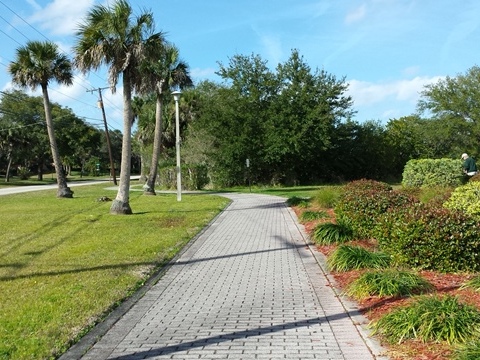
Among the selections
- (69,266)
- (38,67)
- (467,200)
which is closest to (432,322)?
(467,200)

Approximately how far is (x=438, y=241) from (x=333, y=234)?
3.35 meters

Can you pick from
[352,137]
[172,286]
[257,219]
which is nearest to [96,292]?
[172,286]

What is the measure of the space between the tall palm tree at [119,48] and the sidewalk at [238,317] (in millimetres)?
7879

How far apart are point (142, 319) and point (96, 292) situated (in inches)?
52.9

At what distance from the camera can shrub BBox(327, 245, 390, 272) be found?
714cm

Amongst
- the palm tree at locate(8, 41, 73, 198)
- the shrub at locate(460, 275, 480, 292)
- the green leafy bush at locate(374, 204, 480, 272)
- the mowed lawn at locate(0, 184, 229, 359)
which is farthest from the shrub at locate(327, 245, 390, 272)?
the palm tree at locate(8, 41, 73, 198)

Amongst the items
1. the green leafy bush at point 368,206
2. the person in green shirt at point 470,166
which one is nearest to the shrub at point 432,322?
the green leafy bush at point 368,206

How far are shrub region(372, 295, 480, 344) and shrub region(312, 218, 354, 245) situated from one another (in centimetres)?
500

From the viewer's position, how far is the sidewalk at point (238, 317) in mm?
4328

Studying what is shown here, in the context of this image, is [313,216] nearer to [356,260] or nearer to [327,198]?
[327,198]

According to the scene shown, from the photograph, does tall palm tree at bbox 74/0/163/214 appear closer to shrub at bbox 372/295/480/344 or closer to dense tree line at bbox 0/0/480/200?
dense tree line at bbox 0/0/480/200

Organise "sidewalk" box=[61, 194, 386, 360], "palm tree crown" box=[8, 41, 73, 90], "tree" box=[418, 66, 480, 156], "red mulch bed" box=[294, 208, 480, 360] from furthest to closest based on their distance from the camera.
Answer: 1. "tree" box=[418, 66, 480, 156]
2. "palm tree crown" box=[8, 41, 73, 90]
3. "sidewalk" box=[61, 194, 386, 360]
4. "red mulch bed" box=[294, 208, 480, 360]

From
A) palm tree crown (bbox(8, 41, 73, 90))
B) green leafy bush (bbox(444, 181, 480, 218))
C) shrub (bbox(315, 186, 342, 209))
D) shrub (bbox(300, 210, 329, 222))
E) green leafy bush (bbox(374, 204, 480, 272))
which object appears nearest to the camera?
green leafy bush (bbox(374, 204, 480, 272))

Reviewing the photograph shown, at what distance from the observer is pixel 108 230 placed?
12438mm
